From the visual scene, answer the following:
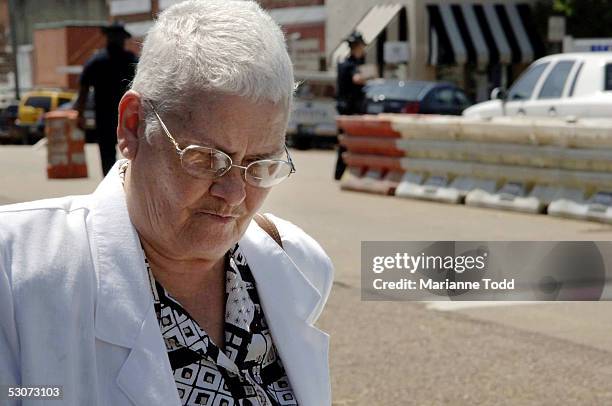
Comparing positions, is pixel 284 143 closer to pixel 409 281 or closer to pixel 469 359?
pixel 469 359

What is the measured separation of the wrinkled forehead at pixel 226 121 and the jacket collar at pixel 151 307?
21 centimetres

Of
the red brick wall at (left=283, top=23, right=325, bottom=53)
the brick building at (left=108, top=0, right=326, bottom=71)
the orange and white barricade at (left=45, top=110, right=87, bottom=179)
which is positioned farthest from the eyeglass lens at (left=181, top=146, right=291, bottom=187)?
the red brick wall at (left=283, top=23, right=325, bottom=53)

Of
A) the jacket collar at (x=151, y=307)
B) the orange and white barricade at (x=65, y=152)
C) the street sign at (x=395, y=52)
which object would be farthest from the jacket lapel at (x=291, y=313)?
the street sign at (x=395, y=52)

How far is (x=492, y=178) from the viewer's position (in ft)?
43.8

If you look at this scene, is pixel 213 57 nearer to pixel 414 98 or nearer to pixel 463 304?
pixel 463 304

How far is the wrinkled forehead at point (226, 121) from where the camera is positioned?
2141 millimetres

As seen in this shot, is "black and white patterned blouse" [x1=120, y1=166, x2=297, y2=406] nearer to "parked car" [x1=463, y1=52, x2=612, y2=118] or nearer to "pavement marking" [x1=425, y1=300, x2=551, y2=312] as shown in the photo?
"pavement marking" [x1=425, y1=300, x2=551, y2=312]

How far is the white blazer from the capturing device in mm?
2031

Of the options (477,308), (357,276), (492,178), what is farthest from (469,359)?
(492,178)

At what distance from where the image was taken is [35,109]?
115ft

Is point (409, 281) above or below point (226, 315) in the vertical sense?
below

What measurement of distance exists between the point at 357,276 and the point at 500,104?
33.0ft

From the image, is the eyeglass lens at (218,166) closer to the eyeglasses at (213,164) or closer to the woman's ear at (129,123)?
the eyeglasses at (213,164)

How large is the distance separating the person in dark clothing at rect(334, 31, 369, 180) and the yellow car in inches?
739
